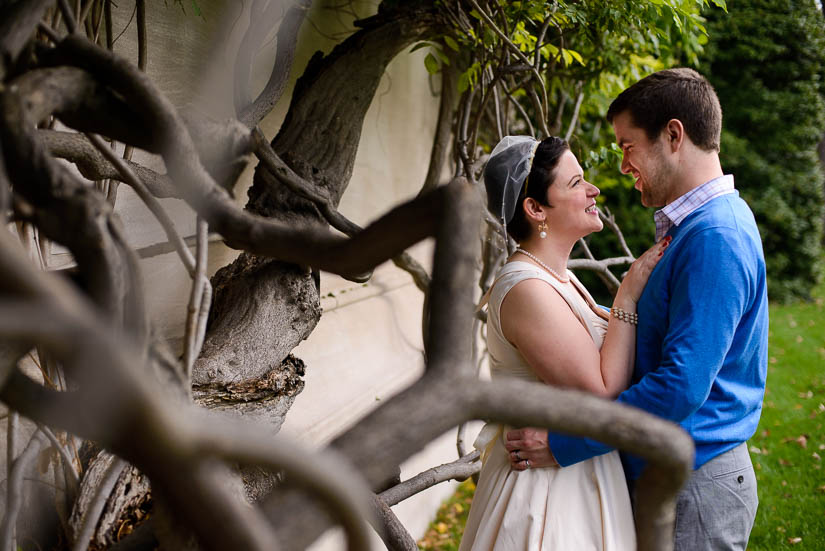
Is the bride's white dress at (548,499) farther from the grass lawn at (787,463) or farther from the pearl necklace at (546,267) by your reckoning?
the grass lawn at (787,463)

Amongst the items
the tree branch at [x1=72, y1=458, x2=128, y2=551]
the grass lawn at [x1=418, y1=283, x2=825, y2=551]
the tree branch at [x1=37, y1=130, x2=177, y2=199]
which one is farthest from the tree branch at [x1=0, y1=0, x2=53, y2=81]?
the grass lawn at [x1=418, y1=283, x2=825, y2=551]

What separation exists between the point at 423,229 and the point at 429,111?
15.4ft

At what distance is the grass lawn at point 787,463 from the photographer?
458 cm

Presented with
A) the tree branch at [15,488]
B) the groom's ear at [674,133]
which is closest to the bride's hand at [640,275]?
the groom's ear at [674,133]

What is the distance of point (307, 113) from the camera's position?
2768 mm

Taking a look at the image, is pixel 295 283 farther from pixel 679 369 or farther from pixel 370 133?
pixel 370 133

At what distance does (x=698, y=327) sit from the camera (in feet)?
6.36

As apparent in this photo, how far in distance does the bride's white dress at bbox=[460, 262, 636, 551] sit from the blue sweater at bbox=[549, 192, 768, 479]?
0.33 feet

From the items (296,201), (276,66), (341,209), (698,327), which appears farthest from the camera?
(341,209)

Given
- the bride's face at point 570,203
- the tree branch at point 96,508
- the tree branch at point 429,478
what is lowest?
the tree branch at point 429,478

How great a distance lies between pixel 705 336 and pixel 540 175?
2.63 feet

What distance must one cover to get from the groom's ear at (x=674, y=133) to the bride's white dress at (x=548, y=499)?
0.59 metres

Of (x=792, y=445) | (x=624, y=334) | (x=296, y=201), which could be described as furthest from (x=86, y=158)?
(x=792, y=445)

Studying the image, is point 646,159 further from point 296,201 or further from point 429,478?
point 429,478
